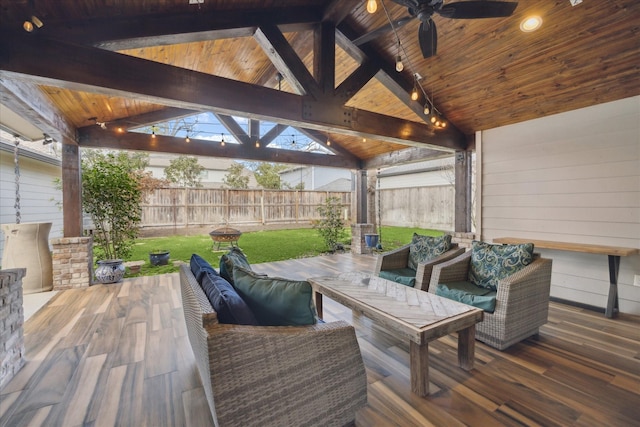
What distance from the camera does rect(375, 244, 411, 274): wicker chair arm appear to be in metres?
3.57

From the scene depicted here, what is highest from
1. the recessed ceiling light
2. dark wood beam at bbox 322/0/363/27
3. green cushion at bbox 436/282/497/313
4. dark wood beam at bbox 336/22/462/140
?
dark wood beam at bbox 322/0/363/27

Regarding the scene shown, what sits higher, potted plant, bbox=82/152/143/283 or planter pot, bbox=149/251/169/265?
potted plant, bbox=82/152/143/283

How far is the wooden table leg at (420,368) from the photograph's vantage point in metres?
1.80

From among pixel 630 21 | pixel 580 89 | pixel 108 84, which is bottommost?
pixel 108 84

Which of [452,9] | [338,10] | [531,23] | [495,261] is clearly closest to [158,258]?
[338,10]

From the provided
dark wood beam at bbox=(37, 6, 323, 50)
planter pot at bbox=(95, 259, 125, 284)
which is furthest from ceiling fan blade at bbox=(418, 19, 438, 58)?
planter pot at bbox=(95, 259, 125, 284)

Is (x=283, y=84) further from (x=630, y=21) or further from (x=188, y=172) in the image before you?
(x=188, y=172)

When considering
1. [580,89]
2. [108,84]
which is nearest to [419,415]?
[108,84]

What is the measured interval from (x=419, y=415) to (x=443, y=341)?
3.44ft

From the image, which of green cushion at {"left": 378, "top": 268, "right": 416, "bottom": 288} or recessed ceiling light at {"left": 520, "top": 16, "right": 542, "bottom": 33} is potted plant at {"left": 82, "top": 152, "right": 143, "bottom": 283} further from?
recessed ceiling light at {"left": 520, "top": 16, "right": 542, "bottom": 33}

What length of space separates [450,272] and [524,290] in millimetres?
641

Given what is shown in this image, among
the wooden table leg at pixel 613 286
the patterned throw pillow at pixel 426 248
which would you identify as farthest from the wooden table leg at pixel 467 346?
the wooden table leg at pixel 613 286

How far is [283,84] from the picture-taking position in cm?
482

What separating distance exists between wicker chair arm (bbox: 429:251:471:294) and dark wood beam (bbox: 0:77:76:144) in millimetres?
3972
